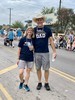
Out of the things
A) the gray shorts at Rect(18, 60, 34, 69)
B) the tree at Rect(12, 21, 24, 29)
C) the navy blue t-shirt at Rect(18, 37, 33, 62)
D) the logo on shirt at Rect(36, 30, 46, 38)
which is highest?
the logo on shirt at Rect(36, 30, 46, 38)

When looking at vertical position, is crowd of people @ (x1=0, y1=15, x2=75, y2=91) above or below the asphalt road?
above

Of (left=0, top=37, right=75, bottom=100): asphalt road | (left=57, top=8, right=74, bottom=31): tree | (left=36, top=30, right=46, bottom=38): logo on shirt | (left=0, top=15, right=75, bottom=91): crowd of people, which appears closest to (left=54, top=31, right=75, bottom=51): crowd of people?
(left=0, top=37, right=75, bottom=100): asphalt road

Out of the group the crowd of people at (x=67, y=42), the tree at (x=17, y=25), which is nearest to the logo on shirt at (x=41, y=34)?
the crowd of people at (x=67, y=42)

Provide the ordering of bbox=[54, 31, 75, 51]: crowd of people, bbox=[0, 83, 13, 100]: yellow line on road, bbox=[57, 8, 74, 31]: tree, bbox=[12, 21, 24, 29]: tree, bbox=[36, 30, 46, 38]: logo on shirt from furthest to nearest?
bbox=[12, 21, 24, 29]: tree < bbox=[57, 8, 74, 31]: tree < bbox=[54, 31, 75, 51]: crowd of people < bbox=[36, 30, 46, 38]: logo on shirt < bbox=[0, 83, 13, 100]: yellow line on road

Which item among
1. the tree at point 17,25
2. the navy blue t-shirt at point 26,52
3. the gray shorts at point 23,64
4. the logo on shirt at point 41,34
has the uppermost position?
the logo on shirt at point 41,34

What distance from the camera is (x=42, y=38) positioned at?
9008 millimetres

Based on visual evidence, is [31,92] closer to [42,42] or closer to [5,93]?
[5,93]

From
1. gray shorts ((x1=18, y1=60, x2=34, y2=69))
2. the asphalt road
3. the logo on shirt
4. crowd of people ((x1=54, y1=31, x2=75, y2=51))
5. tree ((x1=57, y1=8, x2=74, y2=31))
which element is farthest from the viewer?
tree ((x1=57, y1=8, x2=74, y2=31))

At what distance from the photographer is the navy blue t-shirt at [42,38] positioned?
29.5 feet

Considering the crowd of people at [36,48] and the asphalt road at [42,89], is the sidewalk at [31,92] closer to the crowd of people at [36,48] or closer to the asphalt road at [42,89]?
the asphalt road at [42,89]

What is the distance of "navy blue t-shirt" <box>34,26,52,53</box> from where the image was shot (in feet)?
29.5

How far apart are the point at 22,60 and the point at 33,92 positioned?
941 millimetres

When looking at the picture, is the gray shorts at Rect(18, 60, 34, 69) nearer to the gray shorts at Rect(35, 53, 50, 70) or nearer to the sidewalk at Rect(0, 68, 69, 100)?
the gray shorts at Rect(35, 53, 50, 70)

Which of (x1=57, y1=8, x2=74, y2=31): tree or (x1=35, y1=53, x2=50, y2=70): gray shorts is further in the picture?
(x1=57, y1=8, x2=74, y2=31): tree
